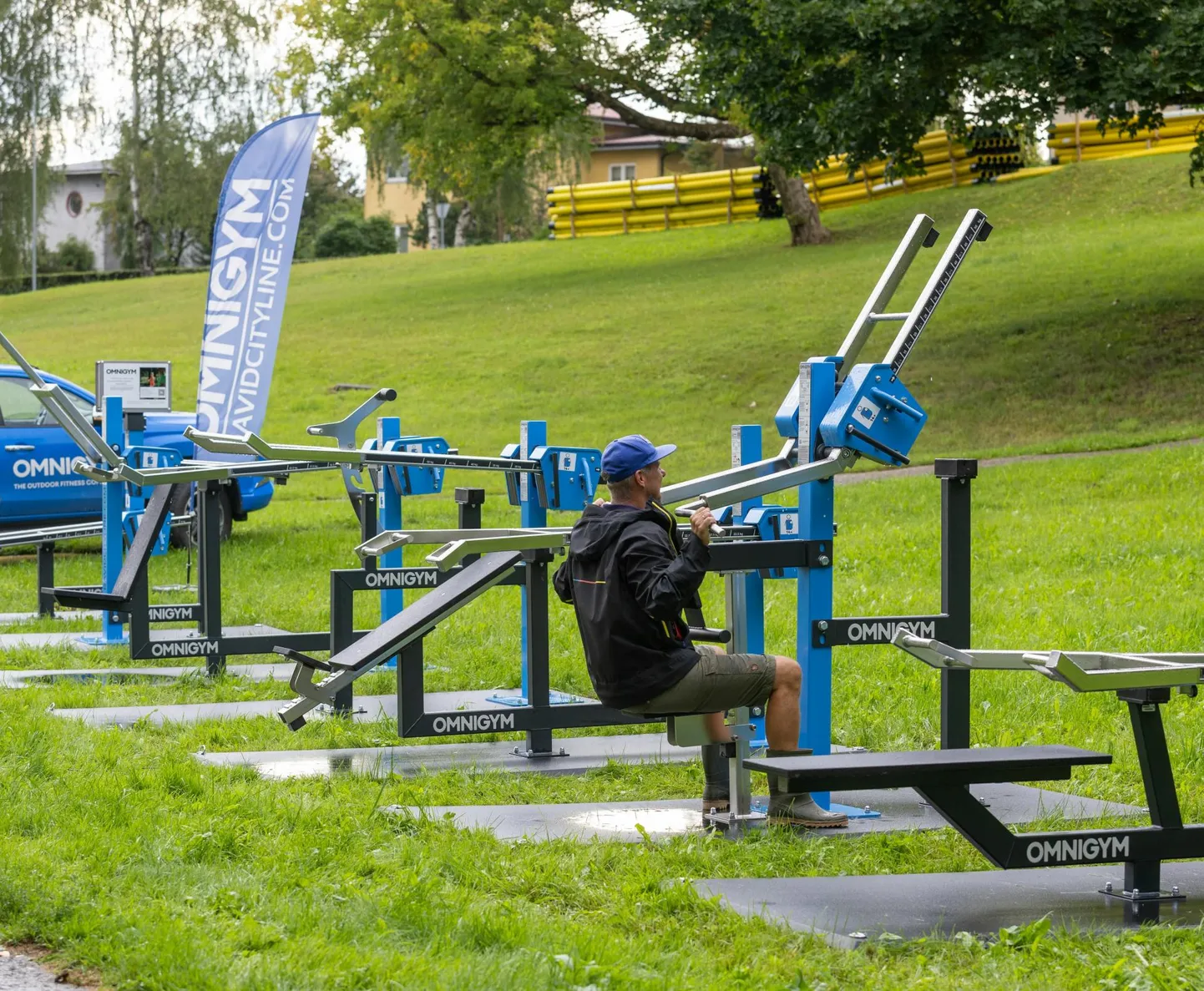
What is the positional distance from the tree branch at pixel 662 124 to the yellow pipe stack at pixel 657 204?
8.05 metres

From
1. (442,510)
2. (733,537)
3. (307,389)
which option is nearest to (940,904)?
(733,537)

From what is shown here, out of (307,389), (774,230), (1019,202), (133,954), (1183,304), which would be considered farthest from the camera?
(774,230)

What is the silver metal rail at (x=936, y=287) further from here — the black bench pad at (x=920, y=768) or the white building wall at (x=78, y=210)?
the white building wall at (x=78, y=210)

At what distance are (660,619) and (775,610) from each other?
5.45 metres

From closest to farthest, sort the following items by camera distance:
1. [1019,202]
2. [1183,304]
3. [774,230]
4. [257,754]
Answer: [257,754], [1183,304], [1019,202], [774,230]

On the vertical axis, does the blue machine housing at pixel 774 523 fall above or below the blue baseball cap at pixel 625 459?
below

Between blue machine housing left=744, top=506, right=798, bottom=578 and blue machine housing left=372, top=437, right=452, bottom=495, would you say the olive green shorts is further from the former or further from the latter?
blue machine housing left=372, top=437, right=452, bottom=495

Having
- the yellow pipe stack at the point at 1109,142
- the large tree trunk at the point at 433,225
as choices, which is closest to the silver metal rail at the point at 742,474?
the yellow pipe stack at the point at 1109,142

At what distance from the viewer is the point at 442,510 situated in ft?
60.0

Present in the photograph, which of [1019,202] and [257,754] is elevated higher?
[1019,202]

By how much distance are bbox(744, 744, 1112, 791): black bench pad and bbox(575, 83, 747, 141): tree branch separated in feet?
94.5

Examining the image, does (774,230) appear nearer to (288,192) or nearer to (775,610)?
(288,192)

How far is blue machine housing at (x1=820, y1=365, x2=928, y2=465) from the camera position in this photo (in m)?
6.12

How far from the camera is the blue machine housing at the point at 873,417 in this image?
6.12 metres
